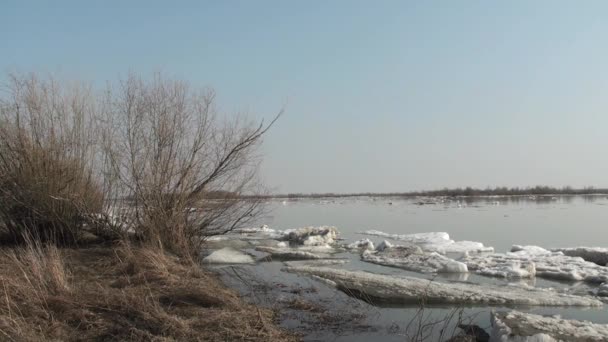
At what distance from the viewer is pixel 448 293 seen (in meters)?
8.52

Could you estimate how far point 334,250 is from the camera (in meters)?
16.1

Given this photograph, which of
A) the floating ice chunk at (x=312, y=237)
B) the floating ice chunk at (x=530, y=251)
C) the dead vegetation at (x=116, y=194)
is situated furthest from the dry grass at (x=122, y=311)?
the floating ice chunk at (x=312, y=237)

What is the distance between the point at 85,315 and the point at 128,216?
6766mm

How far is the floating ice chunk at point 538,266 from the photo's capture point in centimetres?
1030

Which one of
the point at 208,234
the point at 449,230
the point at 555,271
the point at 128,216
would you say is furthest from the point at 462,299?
the point at 449,230

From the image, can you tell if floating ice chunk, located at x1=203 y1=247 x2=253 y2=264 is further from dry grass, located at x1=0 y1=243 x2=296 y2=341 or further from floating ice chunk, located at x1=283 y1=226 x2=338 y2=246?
dry grass, located at x1=0 y1=243 x2=296 y2=341

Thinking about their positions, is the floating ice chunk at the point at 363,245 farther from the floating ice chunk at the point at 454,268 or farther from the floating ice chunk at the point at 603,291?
the floating ice chunk at the point at 603,291

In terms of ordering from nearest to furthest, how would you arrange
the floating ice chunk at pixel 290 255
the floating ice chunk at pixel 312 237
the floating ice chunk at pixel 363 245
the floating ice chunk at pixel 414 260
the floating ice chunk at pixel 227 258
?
the floating ice chunk at pixel 414 260
the floating ice chunk at pixel 227 258
the floating ice chunk at pixel 290 255
the floating ice chunk at pixel 363 245
the floating ice chunk at pixel 312 237

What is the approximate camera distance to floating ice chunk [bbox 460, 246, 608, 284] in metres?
10.3

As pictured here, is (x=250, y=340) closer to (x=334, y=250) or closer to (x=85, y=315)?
A: (x=85, y=315)

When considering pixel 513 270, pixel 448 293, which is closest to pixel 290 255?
pixel 513 270

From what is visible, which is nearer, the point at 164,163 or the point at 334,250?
the point at 164,163

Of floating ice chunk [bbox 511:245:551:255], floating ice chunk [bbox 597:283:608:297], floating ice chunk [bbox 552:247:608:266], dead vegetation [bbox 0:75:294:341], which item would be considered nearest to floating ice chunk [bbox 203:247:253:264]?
dead vegetation [bbox 0:75:294:341]

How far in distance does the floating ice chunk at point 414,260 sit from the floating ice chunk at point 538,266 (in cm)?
56
